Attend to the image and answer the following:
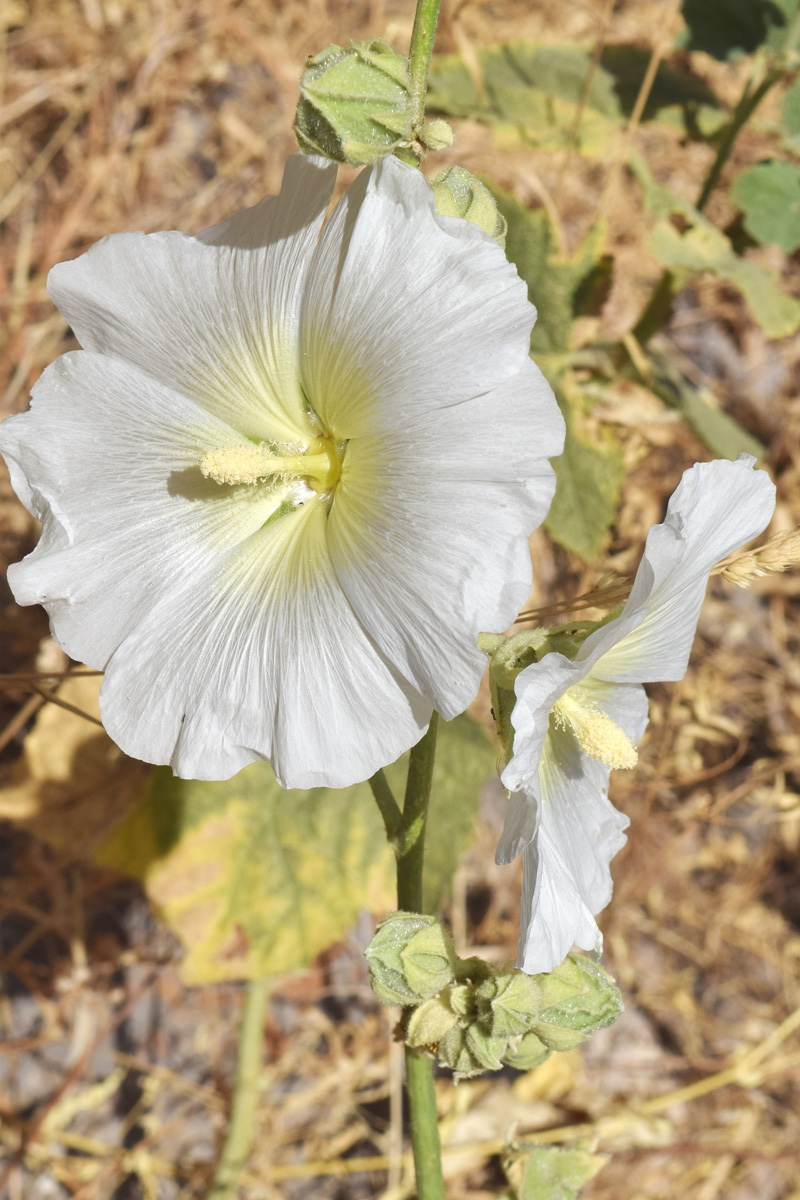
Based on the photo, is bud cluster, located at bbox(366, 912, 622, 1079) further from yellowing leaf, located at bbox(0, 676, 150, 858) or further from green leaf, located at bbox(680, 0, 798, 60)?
green leaf, located at bbox(680, 0, 798, 60)

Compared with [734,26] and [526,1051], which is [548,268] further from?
[526,1051]

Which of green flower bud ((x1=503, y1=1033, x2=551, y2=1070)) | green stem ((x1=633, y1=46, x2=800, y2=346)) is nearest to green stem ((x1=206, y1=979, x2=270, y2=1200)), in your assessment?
green flower bud ((x1=503, y1=1033, x2=551, y2=1070))

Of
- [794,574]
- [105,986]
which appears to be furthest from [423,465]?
[794,574]

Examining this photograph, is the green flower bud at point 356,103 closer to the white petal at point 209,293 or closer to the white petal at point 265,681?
the white petal at point 209,293

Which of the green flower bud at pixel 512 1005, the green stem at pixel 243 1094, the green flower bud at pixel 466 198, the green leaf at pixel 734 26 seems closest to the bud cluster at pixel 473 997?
the green flower bud at pixel 512 1005

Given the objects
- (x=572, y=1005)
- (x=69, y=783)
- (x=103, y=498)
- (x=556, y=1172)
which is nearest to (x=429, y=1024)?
(x=572, y=1005)

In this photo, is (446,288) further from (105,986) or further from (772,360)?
(772,360)

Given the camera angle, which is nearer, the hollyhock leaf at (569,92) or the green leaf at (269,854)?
the green leaf at (269,854)
